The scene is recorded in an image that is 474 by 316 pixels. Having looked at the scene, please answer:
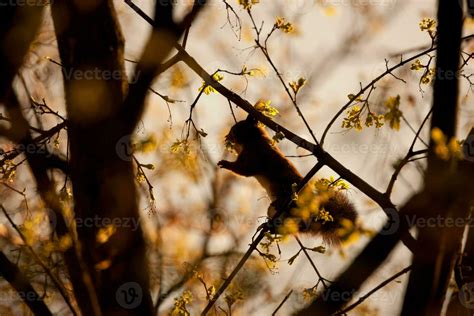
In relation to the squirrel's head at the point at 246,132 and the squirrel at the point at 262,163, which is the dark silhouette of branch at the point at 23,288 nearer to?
the squirrel at the point at 262,163

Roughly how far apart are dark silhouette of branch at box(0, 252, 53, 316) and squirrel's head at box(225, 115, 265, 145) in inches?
151

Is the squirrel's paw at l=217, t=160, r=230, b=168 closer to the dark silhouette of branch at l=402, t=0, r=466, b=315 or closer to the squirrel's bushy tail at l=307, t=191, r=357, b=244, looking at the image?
the squirrel's bushy tail at l=307, t=191, r=357, b=244

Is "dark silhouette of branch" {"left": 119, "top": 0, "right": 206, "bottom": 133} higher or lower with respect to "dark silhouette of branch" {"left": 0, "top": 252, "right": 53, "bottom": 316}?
higher

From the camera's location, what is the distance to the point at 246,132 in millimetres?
6531

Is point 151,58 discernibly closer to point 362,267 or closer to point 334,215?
point 362,267

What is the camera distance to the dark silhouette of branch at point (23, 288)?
A: 7.63 ft

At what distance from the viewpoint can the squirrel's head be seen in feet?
20.4

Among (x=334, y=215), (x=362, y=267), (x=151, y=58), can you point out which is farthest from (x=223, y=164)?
(x=362, y=267)

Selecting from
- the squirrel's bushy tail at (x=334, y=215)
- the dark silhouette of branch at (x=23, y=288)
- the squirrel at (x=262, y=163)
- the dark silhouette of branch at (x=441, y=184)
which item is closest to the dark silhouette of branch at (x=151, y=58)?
the dark silhouette of branch at (x=23, y=288)

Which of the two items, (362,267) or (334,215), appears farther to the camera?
(334,215)

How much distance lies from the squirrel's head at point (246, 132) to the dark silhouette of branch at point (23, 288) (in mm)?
3827

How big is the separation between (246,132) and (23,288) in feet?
14.5

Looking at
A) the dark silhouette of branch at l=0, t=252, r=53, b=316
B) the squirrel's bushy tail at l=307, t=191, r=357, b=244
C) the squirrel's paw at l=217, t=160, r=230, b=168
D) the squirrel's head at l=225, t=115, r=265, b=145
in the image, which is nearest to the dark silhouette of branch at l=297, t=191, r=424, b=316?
the dark silhouette of branch at l=0, t=252, r=53, b=316

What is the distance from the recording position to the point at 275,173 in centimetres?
636
